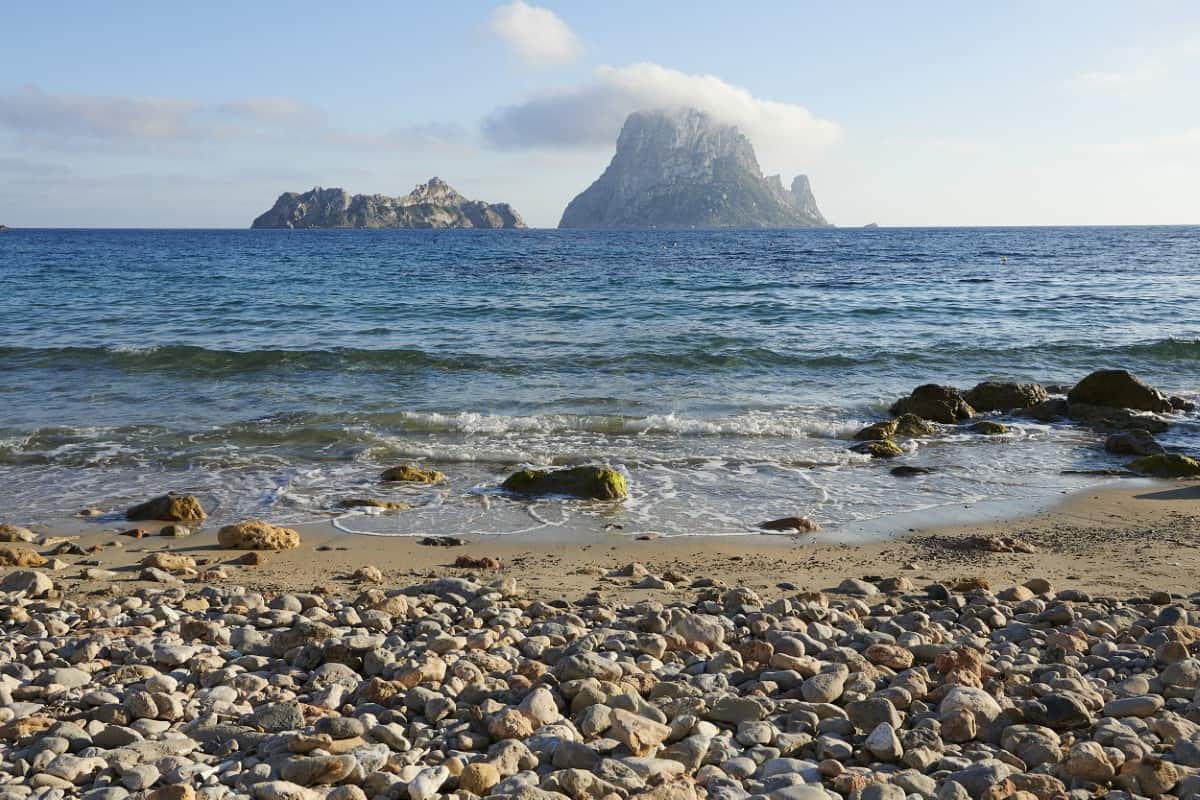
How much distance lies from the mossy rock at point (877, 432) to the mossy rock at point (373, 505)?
6.90 metres

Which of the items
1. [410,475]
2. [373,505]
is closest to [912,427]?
[410,475]

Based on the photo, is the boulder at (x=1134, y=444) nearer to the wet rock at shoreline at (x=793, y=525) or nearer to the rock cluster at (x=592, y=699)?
the wet rock at shoreline at (x=793, y=525)

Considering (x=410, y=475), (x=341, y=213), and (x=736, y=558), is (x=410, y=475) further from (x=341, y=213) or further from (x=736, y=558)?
(x=341, y=213)

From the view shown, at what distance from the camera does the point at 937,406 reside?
49.2ft

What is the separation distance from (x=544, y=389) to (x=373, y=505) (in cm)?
755

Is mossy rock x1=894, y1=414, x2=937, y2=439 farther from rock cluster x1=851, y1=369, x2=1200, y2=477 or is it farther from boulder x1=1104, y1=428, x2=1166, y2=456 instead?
boulder x1=1104, y1=428, x2=1166, y2=456

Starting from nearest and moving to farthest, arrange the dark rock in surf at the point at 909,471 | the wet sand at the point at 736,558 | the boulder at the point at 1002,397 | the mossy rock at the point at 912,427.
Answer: the wet sand at the point at 736,558 < the dark rock in surf at the point at 909,471 < the mossy rock at the point at 912,427 < the boulder at the point at 1002,397

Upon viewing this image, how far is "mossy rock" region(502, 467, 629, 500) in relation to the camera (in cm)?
1014

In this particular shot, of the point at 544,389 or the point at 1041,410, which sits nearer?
the point at 1041,410

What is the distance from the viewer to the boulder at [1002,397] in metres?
15.9

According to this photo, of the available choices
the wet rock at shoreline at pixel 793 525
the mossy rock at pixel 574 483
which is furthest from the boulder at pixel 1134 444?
the mossy rock at pixel 574 483

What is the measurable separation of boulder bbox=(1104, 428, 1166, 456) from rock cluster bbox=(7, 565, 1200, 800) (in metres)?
6.92

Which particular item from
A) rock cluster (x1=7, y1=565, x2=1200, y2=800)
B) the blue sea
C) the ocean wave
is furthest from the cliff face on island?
rock cluster (x1=7, y1=565, x2=1200, y2=800)

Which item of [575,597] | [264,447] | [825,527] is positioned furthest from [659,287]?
[575,597]
